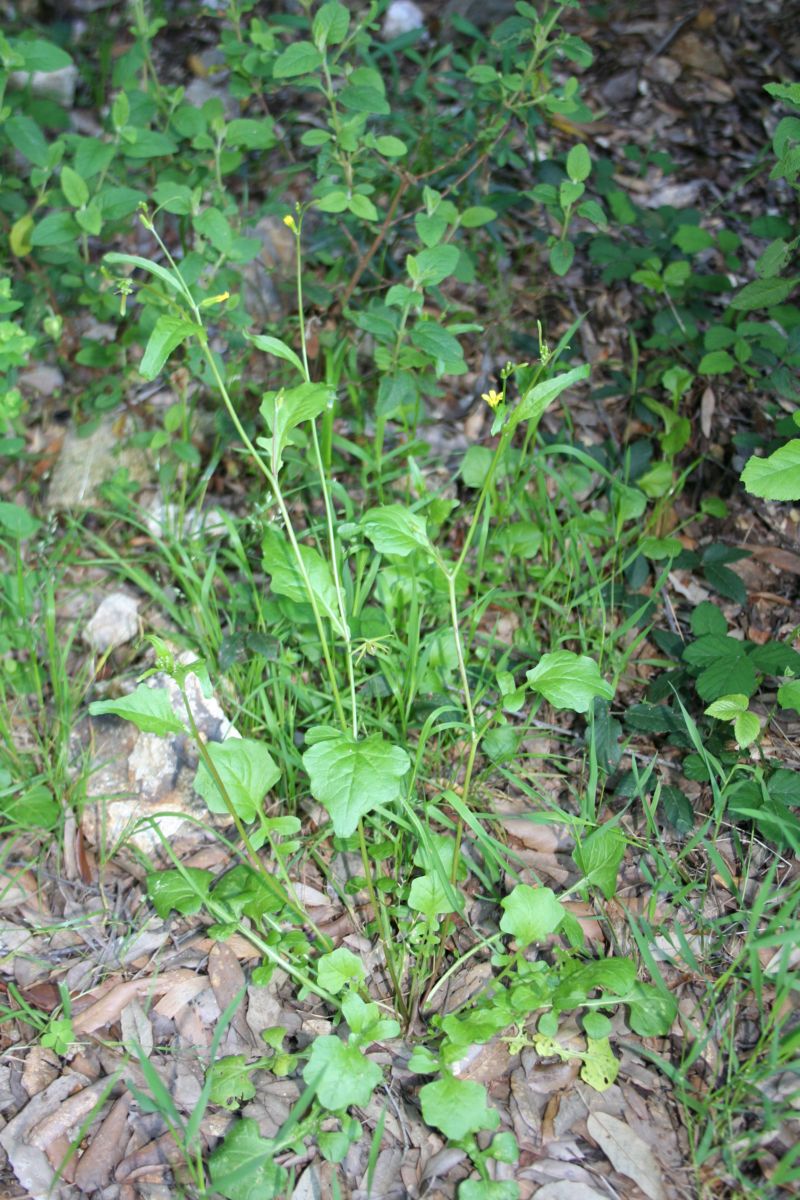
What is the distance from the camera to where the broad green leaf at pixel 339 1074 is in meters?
1.53

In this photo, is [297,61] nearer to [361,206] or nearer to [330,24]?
[330,24]

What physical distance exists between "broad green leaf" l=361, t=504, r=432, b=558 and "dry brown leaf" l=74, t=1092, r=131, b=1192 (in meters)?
1.13

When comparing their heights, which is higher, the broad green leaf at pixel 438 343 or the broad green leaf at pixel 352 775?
the broad green leaf at pixel 438 343

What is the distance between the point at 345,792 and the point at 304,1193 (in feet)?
2.27

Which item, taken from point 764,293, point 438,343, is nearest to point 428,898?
point 438,343

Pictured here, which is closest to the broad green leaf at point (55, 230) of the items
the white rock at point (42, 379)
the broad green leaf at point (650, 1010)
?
the white rock at point (42, 379)

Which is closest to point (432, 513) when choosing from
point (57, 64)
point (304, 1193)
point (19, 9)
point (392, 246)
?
point (392, 246)

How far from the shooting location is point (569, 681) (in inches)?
66.6

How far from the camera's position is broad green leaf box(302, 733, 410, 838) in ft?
5.03

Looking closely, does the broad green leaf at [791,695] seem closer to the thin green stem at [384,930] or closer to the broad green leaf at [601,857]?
the broad green leaf at [601,857]

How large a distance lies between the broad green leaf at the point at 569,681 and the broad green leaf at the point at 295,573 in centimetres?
42

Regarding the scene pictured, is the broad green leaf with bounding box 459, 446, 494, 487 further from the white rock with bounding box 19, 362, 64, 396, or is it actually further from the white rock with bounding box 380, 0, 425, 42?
the white rock with bounding box 380, 0, 425, 42

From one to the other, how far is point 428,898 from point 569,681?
49 centimetres

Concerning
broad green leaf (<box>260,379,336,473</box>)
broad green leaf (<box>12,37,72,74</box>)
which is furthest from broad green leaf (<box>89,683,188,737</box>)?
broad green leaf (<box>12,37,72,74</box>)
